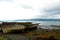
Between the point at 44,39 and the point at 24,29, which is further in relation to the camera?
the point at 24,29

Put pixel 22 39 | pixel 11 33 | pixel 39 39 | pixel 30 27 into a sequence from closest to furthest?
pixel 39 39
pixel 22 39
pixel 11 33
pixel 30 27

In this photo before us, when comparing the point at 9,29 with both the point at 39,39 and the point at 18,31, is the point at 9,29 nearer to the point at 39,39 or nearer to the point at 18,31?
the point at 18,31

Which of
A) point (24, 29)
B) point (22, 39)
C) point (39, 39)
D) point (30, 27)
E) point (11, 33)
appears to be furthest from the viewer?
point (30, 27)

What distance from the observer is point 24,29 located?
2634cm

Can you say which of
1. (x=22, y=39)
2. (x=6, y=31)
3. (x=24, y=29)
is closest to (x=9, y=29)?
(x=6, y=31)

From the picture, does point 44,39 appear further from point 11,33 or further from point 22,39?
point 11,33

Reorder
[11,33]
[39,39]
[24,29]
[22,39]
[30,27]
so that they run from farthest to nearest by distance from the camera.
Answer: [30,27] < [24,29] < [11,33] < [22,39] < [39,39]

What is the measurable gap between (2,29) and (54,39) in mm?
10698

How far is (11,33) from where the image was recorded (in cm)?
2356

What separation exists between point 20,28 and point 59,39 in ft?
29.0

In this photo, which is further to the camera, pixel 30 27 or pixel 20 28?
pixel 30 27

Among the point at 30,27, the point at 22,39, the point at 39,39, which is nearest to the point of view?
the point at 39,39

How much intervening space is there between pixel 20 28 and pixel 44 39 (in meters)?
8.30

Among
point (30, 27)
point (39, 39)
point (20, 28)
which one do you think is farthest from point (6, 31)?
A: point (39, 39)
